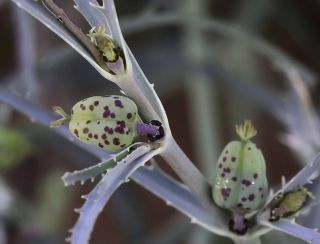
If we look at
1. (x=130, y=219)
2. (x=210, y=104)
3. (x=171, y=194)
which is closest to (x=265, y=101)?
(x=210, y=104)

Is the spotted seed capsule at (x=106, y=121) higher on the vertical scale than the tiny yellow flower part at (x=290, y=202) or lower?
higher

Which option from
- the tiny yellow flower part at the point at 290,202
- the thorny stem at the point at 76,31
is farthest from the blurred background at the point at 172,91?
the thorny stem at the point at 76,31

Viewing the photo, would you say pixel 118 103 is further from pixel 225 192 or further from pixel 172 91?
pixel 172 91

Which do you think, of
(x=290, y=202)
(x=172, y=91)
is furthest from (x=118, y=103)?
(x=172, y=91)

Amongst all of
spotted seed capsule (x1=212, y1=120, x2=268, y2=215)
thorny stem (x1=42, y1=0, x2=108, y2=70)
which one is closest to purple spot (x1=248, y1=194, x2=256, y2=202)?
spotted seed capsule (x1=212, y1=120, x2=268, y2=215)

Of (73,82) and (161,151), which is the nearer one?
(161,151)

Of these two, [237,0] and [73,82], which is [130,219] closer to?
[73,82]

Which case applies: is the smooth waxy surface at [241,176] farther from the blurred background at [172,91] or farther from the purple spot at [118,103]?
the blurred background at [172,91]
